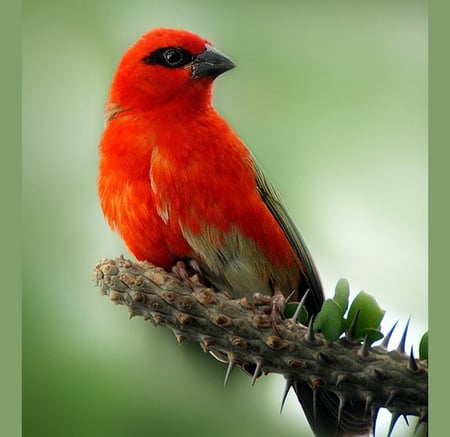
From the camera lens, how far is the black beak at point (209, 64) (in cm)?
338

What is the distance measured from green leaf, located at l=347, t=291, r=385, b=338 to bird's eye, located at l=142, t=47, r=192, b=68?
1.13 m

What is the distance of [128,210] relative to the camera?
3.35 m

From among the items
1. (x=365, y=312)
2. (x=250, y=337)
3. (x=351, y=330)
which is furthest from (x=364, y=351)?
(x=250, y=337)

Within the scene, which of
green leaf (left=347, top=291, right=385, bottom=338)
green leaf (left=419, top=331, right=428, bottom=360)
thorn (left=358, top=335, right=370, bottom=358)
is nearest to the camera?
thorn (left=358, top=335, right=370, bottom=358)

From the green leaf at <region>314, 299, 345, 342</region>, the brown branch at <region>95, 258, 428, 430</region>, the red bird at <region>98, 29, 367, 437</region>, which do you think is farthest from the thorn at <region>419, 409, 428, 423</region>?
the red bird at <region>98, 29, 367, 437</region>

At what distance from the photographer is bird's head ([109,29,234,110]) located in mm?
3371

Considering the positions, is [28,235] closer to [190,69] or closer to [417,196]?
[190,69]

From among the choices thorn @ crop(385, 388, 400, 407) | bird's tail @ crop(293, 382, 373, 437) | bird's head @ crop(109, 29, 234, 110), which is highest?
bird's head @ crop(109, 29, 234, 110)

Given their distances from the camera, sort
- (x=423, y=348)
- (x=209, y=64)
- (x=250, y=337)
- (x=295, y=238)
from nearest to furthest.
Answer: (x=250, y=337)
(x=209, y=64)
(x=295, y=238)
(x=423, y=348)

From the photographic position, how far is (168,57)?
337cm

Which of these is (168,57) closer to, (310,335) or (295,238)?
(295,238)

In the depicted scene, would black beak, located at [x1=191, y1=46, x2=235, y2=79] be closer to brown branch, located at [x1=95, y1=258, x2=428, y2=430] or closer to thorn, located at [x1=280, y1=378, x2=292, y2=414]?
brown branch, located at [x1=95, y1=258, x2=428, y2=430]

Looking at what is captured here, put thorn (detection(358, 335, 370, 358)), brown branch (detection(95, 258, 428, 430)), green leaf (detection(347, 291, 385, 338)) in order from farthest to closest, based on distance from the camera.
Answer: green leaf (detection(347, 291, 385, 338)) < thorn (detection(358, 335, 370, 358)) < brown branch (detection(95, 258, 428, 430))

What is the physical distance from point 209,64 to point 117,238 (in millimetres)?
731
